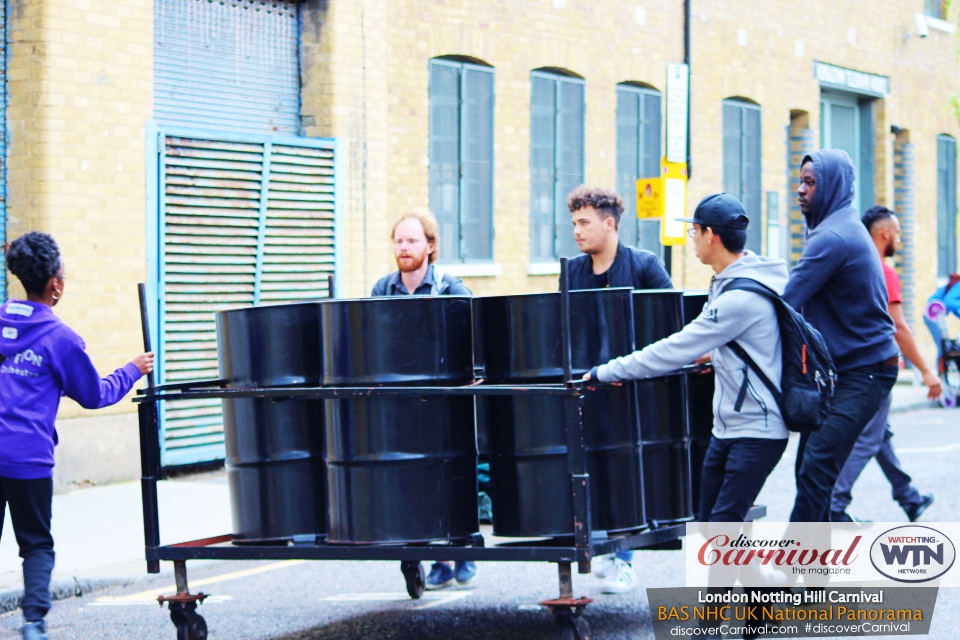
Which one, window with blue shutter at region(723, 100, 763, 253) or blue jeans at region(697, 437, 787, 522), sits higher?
window with blue shutter at region(723, 100, 763, 253)

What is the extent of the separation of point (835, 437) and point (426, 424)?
6.40 feet

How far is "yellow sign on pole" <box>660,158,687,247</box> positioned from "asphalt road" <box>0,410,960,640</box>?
223 inches

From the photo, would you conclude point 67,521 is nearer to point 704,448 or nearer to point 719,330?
point 704,448

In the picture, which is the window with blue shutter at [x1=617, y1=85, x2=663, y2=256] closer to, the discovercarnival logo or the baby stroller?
the baby stroller

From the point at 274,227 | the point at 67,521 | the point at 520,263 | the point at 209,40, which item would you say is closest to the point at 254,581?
the point at 67,521

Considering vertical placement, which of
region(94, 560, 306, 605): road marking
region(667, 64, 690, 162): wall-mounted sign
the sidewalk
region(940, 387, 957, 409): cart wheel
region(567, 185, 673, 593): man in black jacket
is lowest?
region(94, 560, 306, 605): road marking

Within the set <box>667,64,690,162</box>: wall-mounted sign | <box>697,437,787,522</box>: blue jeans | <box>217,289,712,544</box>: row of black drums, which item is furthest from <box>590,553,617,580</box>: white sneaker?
<box>667,64,690,162</box>: wall-mounted sign

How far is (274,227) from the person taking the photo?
39.0 feet

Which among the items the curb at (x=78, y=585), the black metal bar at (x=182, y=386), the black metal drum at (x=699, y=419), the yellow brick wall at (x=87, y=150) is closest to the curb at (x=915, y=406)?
the yellow brick wall at (x=87, y=150)

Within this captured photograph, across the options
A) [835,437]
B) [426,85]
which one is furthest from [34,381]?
[426,85]

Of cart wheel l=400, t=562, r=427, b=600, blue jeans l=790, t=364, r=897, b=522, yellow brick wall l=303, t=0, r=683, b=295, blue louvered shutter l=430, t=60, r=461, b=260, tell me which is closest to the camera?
blue jeans l=790, t=364, r=897, b=522

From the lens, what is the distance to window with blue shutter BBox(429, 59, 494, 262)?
1371cm

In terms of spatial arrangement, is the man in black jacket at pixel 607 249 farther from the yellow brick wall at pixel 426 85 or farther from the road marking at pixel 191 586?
the yellow brick wall at pixel 426 85

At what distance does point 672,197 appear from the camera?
13.1 meters
